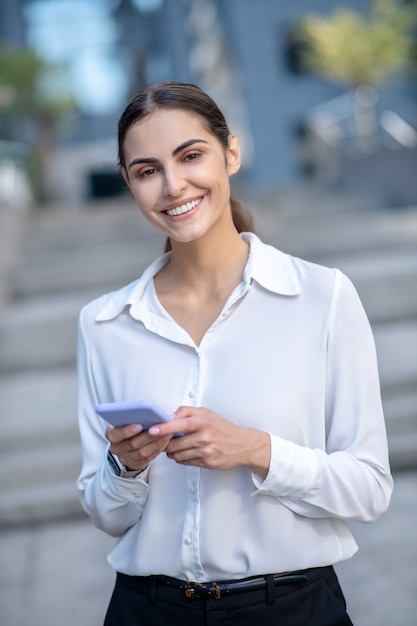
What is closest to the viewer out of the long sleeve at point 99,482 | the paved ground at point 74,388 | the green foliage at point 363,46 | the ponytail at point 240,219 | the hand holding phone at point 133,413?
the hand holding phone at point 133,413

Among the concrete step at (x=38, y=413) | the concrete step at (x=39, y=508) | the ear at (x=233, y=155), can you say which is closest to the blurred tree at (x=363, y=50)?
the concrete step at (x=38, y=413)

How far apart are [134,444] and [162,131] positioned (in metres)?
0.52

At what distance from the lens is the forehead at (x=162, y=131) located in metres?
1.46

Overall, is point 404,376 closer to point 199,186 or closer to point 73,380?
point 73,380

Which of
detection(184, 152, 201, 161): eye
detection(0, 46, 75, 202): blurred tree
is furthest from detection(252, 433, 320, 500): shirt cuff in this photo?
detection(0, 46, 75, 202): blurred tree

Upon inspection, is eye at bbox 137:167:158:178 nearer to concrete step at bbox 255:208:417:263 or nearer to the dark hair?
the dark hair

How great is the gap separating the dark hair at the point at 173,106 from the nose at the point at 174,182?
0.33 ft

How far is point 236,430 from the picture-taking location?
1.36 m

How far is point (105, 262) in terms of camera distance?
7633 mm

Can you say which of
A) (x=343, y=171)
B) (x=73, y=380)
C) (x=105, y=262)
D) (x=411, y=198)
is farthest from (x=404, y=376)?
(x=343, y=171)

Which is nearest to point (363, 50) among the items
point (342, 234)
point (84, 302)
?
point (342, 234)

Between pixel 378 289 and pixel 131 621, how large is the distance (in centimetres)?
493

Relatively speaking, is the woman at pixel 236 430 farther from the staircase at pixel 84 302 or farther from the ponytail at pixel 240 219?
the staircase at pixel 84 302

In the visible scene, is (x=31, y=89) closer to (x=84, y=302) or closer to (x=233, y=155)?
(x=84, y=302)
